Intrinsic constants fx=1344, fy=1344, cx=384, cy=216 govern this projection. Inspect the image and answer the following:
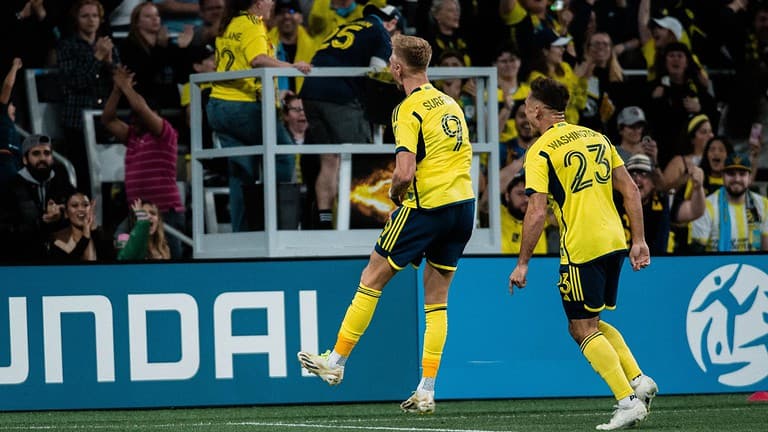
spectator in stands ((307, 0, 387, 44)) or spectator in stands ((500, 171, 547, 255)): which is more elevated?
spectator in stands ((307, 0, 387, 44))

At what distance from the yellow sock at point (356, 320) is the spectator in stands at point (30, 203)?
402 cm

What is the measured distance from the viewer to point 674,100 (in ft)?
46.0

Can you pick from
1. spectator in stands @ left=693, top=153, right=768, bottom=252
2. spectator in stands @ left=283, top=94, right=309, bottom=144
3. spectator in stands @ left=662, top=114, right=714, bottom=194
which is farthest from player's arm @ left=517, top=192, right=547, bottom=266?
spectator in stands @ left=662, top=114, right=714, bottom=194

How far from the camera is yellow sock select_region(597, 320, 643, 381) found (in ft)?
25.6

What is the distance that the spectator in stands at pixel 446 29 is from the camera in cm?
1314

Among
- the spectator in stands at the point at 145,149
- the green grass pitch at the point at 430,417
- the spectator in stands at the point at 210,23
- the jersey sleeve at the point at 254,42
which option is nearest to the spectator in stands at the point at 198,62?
the spectator in stands at the point at 210,23

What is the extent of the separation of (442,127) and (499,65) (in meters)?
5.64

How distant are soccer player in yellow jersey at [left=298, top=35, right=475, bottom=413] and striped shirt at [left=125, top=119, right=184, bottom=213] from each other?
410 centimetres

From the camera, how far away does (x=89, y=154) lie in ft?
39.9

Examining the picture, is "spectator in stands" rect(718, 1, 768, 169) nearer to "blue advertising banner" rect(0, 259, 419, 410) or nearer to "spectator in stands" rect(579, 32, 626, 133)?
"spectator in stands" rect(579, 32, 626, 133)

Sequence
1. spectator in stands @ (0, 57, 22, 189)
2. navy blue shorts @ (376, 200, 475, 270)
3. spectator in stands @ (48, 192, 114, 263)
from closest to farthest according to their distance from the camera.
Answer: navy blue shorts @ (376, 200, 475, 270) < spectator in stands @ (48, 192, 114, 263) < spectator in stands @ (0, 57, 22, 189)

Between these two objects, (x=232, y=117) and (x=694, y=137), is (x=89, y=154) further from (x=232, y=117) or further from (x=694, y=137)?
(x=694, y=137)

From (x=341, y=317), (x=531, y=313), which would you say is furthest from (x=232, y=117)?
(x=531, y=313)

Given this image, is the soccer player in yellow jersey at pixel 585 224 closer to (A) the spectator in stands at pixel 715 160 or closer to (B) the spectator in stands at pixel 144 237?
(B) the spectator in stands at pixel 144 237
